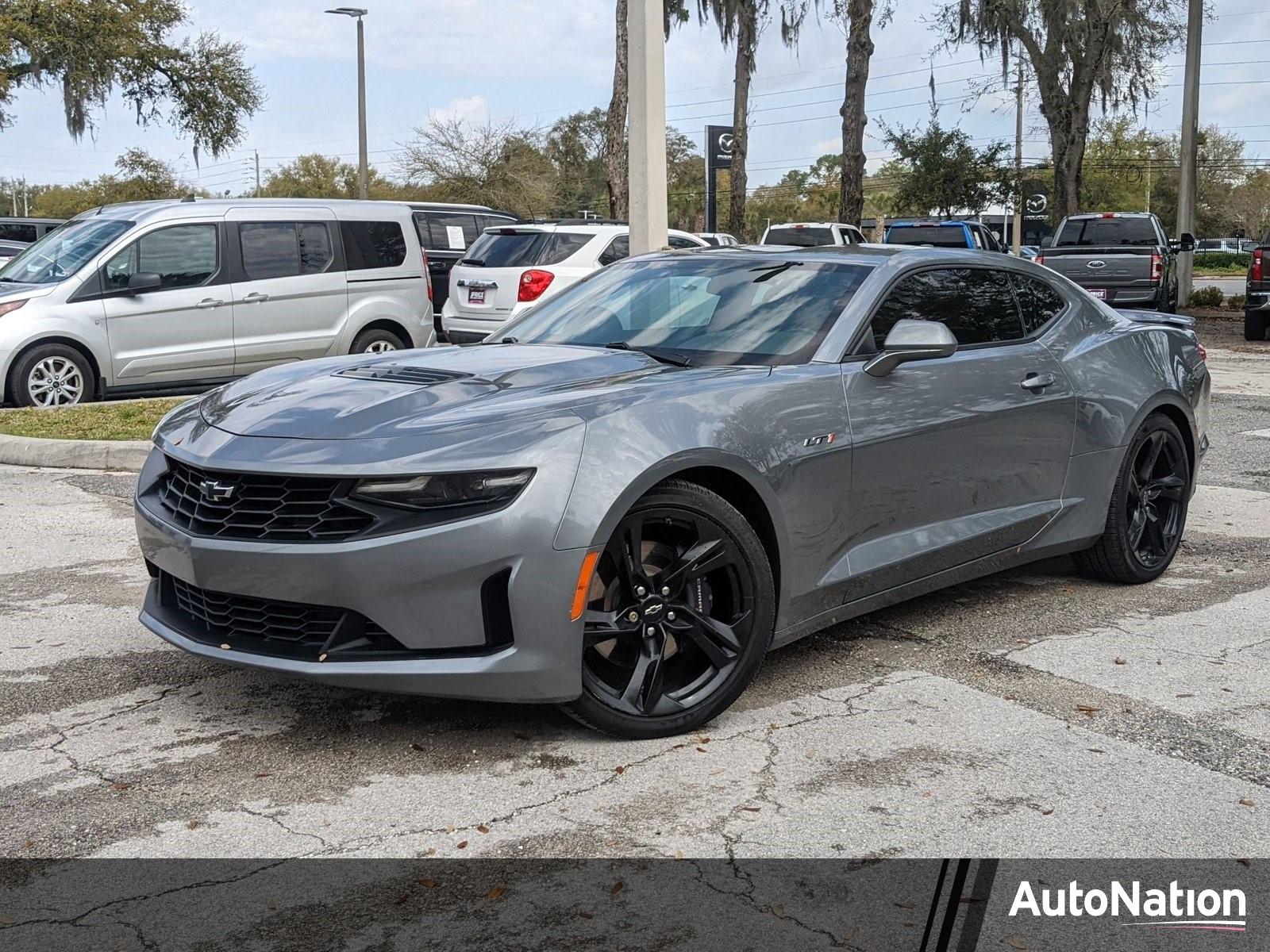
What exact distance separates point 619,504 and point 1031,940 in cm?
159

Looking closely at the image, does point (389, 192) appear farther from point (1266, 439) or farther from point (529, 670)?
point (529, 670)

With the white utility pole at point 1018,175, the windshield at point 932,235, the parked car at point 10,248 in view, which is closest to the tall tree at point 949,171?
the white utility pole at point 1018,175

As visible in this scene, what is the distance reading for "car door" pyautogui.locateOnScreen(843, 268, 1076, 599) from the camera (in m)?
4.77

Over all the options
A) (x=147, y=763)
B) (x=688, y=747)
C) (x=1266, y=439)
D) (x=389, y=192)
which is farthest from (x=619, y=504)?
(x=389, y=192)

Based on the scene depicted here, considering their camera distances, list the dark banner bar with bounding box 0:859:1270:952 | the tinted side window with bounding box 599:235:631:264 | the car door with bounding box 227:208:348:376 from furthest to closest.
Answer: the tinted side window with bounding box 599:235:631:264 < the car door with bounding box 227:208:348:376 < the dark banner bar with bounding box 0:859:1270:952

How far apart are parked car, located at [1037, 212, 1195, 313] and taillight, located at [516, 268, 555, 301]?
8.16m

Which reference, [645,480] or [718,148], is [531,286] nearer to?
[718,148]

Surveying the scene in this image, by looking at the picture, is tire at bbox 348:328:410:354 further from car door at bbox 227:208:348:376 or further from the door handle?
the door handle

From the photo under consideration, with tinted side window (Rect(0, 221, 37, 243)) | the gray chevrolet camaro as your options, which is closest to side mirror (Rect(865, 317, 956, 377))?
the gray chevrolet camaro

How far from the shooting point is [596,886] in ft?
10.4

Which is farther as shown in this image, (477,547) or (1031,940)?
(477,547)

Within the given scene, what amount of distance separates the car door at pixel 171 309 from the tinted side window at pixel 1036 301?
8.69 m

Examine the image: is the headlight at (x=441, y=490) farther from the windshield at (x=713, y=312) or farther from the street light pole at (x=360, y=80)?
the street light pole at (x=360, y=80)

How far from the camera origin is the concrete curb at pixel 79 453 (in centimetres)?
939
